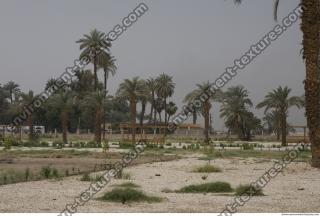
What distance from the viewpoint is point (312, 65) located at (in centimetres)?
2412

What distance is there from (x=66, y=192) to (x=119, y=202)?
8.24ft

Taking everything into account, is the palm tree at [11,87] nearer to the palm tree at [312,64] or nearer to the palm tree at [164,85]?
the palm tree at [164,85]

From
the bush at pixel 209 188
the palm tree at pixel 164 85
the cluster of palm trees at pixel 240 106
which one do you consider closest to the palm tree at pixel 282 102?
the cluster of palm trees at pixel 240 106

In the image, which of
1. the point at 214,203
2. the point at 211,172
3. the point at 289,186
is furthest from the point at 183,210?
the point at 211,172

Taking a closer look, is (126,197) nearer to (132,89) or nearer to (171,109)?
(132,89)

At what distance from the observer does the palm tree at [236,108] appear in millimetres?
74500

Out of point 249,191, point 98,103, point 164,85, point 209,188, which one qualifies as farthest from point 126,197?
point 164,85

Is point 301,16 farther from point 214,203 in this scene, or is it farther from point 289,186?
point 214,203

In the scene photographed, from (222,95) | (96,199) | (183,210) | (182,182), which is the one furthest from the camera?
(222,95)

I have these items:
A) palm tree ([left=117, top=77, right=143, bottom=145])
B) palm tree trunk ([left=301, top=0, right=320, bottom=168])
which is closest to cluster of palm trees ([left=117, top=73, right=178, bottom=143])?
palm tree ([left=117, top=77, right=143, bottom=145])

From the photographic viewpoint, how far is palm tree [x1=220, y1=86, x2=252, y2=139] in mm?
74500

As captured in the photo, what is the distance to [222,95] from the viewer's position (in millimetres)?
71875

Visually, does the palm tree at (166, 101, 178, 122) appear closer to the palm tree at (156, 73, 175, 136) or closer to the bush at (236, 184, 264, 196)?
the palm tree at (156, 73, 175, 136)

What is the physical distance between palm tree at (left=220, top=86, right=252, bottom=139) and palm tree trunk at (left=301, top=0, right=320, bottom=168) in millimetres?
50034
